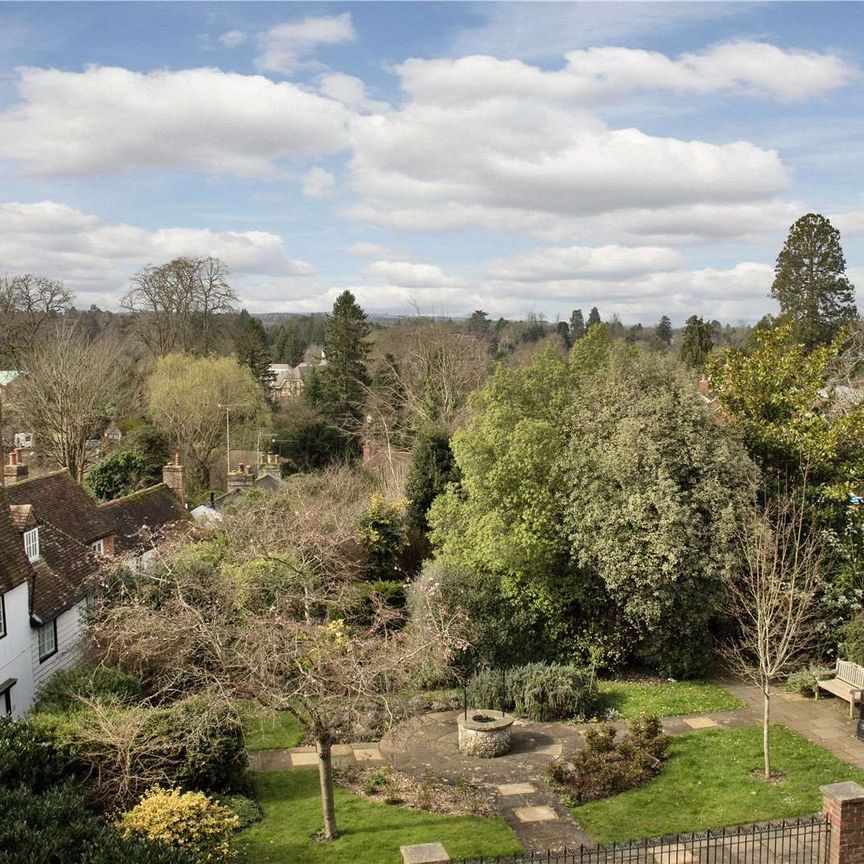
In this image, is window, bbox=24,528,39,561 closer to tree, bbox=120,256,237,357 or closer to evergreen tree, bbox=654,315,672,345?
tree, bbox=120,256,237,357

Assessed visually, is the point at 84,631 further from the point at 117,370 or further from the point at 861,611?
the point at 117,370

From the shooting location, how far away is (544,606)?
67.6ft

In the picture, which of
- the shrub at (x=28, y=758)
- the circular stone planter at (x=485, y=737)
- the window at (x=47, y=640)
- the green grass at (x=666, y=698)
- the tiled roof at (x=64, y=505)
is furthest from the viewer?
the tiled roof at (x=64, y=505)

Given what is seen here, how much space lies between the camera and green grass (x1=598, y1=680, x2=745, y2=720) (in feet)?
59.7

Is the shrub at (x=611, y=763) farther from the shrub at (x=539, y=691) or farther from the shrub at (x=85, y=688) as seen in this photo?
the shrub at (x=85, y=688)

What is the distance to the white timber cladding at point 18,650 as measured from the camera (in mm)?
15906

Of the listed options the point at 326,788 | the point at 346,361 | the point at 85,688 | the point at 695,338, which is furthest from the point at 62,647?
the point at 695,338

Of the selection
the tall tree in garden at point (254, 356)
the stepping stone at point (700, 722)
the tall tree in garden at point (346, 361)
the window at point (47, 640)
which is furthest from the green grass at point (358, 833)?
the tall tree in garden at point (254, 356)

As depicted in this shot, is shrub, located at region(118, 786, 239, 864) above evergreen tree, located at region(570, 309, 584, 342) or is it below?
below

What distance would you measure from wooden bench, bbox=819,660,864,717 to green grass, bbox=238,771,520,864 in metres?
9.02

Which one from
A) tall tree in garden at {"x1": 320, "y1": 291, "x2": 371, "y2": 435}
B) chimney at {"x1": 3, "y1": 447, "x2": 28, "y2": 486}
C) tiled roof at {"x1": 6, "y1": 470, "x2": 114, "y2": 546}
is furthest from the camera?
tall tree in garden at {"x1": 320, "y1": 291, "x2": 371, "y2": 435}

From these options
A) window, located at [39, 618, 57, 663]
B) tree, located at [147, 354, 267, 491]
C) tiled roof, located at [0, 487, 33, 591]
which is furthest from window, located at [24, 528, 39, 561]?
tree, located at [147, 354, 267, 491]

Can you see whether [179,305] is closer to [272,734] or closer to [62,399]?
[62,399]

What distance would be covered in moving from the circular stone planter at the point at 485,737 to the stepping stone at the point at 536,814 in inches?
90.8
